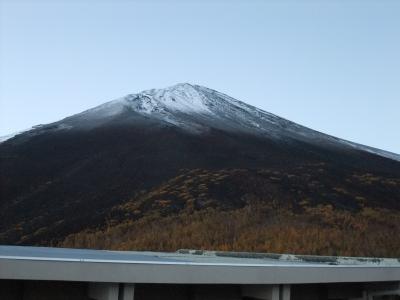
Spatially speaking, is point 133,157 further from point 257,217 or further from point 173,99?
point 173,99

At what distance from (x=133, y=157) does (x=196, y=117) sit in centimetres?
1578

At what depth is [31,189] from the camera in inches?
1380

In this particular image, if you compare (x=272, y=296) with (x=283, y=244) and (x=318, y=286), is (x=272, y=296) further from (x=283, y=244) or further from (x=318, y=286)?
(x=283, y=244)

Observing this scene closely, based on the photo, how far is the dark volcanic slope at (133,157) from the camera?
30.7 m

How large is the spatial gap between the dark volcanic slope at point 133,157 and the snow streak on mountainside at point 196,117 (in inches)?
5.3

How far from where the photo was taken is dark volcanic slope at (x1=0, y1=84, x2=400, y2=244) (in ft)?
101

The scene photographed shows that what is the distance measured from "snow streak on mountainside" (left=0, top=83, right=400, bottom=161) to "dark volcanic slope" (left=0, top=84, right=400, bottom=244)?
13 cm

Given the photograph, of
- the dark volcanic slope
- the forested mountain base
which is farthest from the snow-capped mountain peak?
the forested mountain base

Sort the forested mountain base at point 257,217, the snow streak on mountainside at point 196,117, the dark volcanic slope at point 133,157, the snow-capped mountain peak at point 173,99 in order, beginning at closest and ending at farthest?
the forested mountain base at point 257,217
the dark volcanic slope at point 133,157
the snow streak on mountainside at point 196,117
the snow-capped mountain peak at point 173,99

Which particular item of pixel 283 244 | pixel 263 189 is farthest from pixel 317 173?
pixel 283 244

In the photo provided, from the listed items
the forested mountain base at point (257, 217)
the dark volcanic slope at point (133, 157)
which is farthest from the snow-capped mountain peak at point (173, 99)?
the forested mountain base at point (257, 217)

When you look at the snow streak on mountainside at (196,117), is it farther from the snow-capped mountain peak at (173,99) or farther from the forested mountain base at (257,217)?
the forested mountain base at (257,217)

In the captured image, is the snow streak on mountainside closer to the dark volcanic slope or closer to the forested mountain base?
the dark volcanic slope

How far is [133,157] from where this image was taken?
40.2 meters
